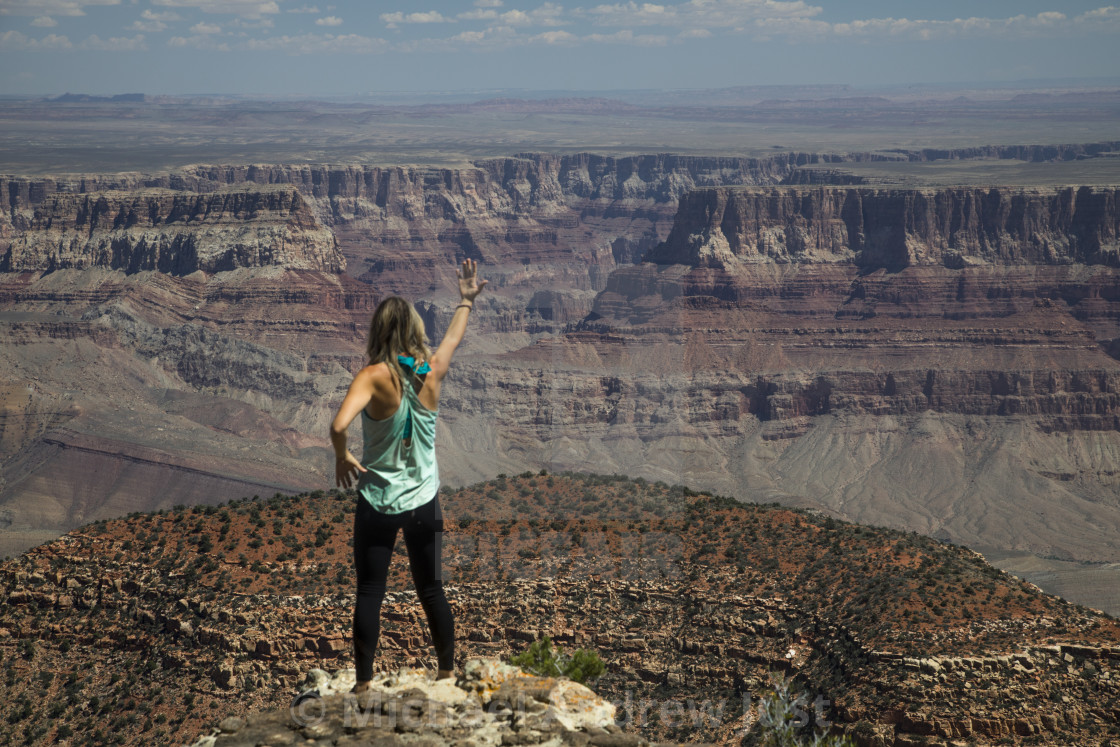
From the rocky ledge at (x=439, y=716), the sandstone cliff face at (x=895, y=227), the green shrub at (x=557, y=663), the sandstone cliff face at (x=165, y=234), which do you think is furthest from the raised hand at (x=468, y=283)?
the sandstone cliff face at (x=165, y=234)

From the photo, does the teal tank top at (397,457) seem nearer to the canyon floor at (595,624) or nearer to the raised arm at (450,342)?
the raised arm at (450,342)

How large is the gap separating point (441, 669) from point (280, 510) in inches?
827

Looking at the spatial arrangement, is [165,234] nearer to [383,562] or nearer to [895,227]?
[895,227]

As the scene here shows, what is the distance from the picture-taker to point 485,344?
529 feet

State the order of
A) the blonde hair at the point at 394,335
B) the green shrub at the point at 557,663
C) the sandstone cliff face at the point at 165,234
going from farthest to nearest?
the sandstone cliff face at the point at 165,234 → the green shrub at the point at 557,663 → the blonde hair at the point at 394,335

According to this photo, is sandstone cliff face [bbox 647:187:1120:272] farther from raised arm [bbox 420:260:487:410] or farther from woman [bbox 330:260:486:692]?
woman [bbox 330:260:486:692]

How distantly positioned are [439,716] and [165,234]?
128569 mm

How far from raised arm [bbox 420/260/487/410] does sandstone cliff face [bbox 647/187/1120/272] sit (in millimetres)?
122628

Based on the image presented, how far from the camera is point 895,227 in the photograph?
13125cm

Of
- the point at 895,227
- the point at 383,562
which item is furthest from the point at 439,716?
the point at 895,227

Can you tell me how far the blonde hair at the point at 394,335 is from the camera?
10.3 metres

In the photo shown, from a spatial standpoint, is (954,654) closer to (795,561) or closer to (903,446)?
(795,561)

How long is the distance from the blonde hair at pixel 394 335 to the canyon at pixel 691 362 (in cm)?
7094

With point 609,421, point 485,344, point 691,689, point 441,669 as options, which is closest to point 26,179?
point 485,344
